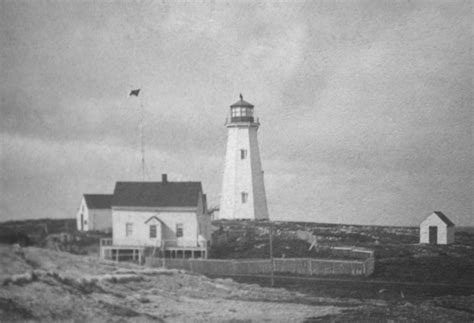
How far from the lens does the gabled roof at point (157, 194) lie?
8047mm

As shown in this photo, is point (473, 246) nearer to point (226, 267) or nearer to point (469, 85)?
point (469, 85)

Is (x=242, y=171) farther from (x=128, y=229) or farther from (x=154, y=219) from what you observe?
(x=128, y=229)

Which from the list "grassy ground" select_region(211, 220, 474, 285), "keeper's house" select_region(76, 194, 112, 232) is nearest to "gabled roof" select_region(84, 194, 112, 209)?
"keeper's house" select_region(76, 194, 112, 232)

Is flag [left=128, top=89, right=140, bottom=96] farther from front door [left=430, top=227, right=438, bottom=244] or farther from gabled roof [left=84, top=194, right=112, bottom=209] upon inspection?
front door [left=430, top=227, right=438, bottom=244]

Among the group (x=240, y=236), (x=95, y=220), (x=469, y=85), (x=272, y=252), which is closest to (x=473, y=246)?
(x=469, y=85)

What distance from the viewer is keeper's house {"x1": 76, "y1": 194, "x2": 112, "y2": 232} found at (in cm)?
802

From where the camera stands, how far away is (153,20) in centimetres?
829

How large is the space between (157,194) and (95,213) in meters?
0.82

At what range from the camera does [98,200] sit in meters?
8.14

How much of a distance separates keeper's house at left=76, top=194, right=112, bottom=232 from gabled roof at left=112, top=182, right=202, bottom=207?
0.17m

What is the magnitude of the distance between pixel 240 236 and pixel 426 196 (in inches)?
103

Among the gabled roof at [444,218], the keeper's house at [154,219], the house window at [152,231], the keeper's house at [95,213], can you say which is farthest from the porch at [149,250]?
the gabled roof at [444,218]

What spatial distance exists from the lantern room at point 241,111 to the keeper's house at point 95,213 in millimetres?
1802

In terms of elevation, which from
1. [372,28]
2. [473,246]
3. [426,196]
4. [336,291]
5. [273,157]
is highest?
[372,28]
